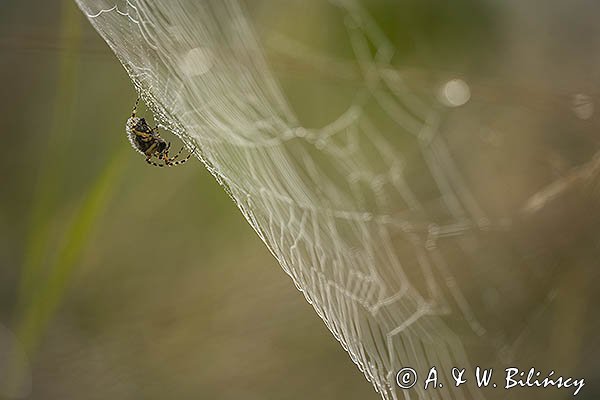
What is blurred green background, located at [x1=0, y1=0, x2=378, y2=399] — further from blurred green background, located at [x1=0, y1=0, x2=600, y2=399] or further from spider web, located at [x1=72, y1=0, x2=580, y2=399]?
spider web, located at [x1=72, y1=0, x2=580, y2=399]

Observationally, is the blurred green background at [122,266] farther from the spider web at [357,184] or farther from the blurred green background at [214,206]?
the spider web at [357,184]

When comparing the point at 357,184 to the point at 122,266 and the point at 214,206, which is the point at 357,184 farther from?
the point at 122,266

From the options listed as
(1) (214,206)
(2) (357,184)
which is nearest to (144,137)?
(1) (214,206)

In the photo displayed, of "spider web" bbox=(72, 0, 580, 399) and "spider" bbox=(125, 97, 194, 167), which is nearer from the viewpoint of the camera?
"spider web" bbox=(72, 0, 580, 399)

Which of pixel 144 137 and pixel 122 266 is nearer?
pixel 144 137

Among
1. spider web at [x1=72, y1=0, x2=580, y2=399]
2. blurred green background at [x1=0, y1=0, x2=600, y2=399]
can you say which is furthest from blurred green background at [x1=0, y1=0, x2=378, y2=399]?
spider web at [x1=72, y1=0, x2=580, y2=399]

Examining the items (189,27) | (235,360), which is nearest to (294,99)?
(189,27)

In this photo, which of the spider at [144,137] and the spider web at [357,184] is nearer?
the spider web at [357,184]

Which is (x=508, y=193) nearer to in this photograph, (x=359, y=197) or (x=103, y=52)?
(x=359, y=197)

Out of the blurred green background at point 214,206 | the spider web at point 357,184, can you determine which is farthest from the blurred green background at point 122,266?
the spider web at point 357,184
